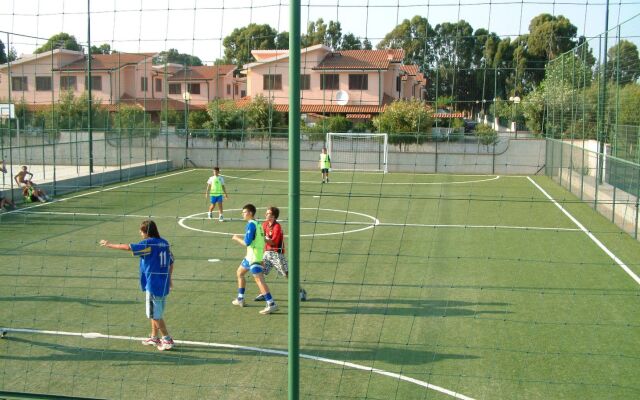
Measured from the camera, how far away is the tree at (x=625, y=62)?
18766 mm

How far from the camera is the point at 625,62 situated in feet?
63.9

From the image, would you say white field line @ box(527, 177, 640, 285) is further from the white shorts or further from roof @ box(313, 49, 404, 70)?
the white shorts

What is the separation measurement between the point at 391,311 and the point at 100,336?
446 cm

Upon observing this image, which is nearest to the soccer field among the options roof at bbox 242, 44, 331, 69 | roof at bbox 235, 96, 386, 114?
roof at bbox 242, 44, 331, 69

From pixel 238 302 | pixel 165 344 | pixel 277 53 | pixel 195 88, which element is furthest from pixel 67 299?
pixel 195 88

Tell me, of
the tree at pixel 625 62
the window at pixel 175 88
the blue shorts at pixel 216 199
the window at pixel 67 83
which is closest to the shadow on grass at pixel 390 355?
the blue shorts at pixel 216 199

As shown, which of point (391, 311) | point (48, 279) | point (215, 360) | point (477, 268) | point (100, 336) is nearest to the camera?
point (215, 360)

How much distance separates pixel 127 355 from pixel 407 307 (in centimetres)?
462

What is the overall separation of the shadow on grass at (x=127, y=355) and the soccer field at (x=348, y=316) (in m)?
0.03

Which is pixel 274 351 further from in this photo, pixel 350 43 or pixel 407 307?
pixel 350 43

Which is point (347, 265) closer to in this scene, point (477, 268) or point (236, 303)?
point (477, 268)

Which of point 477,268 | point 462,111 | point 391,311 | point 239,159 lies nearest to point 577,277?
point 477,268

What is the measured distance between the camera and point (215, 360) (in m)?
9.07

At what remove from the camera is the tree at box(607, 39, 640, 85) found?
1877 cm
